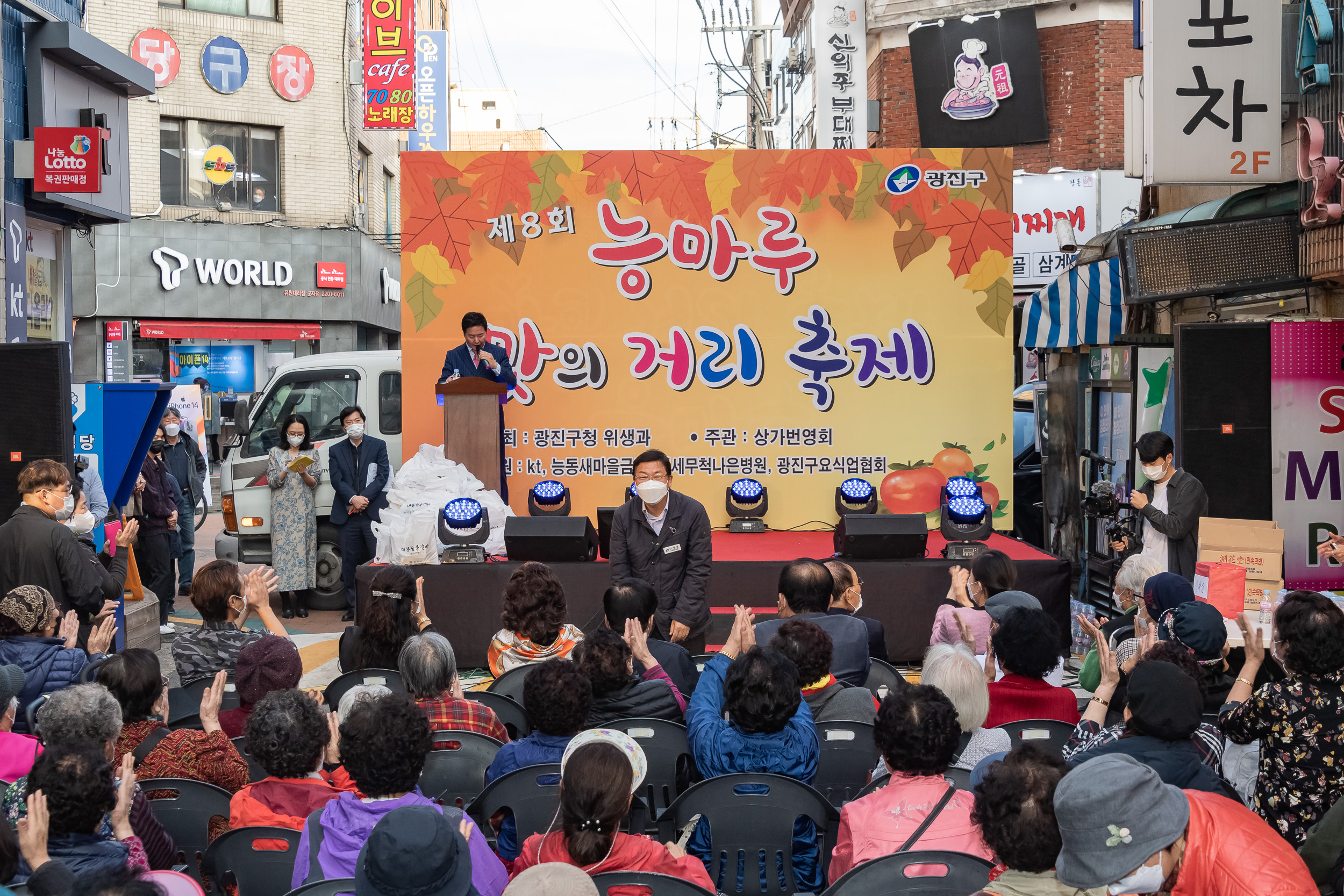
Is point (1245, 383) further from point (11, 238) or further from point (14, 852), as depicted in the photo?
point (11, 238)

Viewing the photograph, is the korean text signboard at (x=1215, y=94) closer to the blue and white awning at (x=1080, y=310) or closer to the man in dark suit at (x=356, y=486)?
the blue and white awning at (x=1080, y=310)

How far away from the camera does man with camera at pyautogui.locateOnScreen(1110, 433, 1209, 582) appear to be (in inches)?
241

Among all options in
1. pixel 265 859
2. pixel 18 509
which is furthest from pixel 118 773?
pixel 18 509

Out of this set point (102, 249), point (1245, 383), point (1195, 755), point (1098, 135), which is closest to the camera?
point (1195, 755)

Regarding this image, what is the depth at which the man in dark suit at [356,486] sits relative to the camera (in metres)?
8.88

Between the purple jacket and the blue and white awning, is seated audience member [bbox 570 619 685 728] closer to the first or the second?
the purple jacket

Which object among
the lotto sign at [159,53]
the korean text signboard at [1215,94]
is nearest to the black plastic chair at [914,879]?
the korean text signboard at [1215,94]

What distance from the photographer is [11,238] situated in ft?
29.6

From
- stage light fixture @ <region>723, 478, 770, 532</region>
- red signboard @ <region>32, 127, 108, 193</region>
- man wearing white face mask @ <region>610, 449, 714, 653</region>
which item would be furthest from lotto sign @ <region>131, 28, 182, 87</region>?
man wearing white face mask @ <region>610, 449, 714, 653</region>

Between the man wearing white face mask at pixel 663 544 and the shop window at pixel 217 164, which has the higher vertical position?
the shop window at pixel 217 164

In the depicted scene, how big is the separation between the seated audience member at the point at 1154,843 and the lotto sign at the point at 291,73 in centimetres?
2194

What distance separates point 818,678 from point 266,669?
1.92 m

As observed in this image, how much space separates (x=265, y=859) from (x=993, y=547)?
620cm

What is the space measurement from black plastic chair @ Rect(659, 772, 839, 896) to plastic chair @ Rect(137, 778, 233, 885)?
52.1 inches
